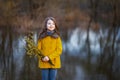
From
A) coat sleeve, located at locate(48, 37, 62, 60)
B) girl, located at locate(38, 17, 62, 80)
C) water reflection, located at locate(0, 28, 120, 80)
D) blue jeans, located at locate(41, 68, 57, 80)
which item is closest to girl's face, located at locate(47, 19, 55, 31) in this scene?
girl, located at locate(38, 17, 62, 80)

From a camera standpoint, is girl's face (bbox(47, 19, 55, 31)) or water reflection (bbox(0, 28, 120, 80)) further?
water reflection (bbox(0, 28, 120, 80))

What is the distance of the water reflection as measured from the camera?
562 cm

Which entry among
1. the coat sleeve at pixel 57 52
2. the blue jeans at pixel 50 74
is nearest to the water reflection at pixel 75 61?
the blue jeans at pixel 50 74

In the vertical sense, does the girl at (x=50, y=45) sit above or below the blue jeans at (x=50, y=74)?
above

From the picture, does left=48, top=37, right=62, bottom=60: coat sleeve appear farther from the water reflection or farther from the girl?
the water reflection

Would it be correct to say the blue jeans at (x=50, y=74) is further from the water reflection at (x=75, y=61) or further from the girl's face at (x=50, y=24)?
the water reflection at (x=75, y=61)

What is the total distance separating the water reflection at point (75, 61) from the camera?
5.62 meters

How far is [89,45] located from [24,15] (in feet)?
4.19

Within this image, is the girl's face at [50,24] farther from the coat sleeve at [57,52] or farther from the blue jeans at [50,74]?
the blue jeans at [50,74]

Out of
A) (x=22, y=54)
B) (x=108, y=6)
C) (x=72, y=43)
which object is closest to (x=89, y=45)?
(x=72, y=43)

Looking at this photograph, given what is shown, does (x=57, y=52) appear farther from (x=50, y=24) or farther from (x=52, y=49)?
(x=50, y=24)

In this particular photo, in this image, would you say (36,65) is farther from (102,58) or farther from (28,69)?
(102,58)

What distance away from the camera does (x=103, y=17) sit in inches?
253

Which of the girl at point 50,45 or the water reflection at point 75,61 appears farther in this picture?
the water reflection at point 75,61
